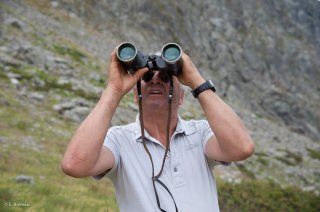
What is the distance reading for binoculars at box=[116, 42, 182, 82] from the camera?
10.9 ft

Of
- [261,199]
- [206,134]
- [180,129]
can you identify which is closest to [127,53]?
[180,129]

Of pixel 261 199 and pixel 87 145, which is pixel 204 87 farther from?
pixel 261 199

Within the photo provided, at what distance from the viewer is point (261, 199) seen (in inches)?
468

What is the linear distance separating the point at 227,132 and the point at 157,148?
558 mm

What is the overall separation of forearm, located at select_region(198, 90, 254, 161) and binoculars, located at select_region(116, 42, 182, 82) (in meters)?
0.40

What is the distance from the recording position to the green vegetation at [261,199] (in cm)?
1096

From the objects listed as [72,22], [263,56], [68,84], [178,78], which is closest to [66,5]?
[72,22]

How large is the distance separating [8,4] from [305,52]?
164 feet

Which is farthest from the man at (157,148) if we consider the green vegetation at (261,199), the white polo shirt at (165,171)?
the green vegetation at (261,199)

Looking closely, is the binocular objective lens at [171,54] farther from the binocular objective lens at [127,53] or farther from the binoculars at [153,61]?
the binocular objective lens at [127,53]

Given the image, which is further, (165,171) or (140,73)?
(140,73)

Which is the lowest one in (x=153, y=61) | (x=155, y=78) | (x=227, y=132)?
(x=227, y=132)

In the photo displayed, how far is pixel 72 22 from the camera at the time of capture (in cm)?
3919

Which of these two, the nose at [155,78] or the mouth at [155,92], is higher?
the nose at [155,78]
